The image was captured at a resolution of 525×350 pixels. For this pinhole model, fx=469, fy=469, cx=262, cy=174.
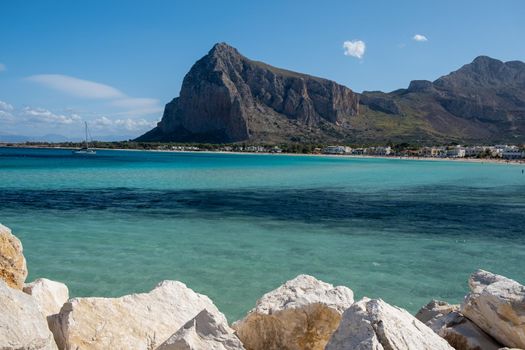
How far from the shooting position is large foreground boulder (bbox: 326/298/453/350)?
4.70 metres

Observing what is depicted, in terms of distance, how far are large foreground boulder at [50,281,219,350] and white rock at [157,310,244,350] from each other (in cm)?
33

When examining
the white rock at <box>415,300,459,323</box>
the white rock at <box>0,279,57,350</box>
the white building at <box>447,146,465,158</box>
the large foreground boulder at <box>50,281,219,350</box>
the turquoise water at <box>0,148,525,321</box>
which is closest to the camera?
the white rock at <box>0,279,57,350</box>

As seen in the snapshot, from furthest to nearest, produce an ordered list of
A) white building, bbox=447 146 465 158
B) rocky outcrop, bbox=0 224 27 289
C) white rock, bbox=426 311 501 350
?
white building, bbox=447 146 465 158, rocky outcrop, bbox=0 224 27 289, white rock, bbox=426 311 501 350

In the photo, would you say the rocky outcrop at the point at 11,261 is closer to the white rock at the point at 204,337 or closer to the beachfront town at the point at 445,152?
the white rock at the point at 204,337

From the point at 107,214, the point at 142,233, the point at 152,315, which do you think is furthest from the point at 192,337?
the point at 107,214

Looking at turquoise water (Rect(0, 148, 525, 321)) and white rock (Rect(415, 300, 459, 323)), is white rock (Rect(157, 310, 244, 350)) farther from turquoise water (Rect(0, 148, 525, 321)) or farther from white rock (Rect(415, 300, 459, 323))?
turquoise water (Rect(0, 148, 525, 321))

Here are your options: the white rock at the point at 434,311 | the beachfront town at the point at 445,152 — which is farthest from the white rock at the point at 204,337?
the beachfront town at the point at 445,152

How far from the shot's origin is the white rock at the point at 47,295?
6840mm

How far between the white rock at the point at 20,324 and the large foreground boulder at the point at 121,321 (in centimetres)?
66

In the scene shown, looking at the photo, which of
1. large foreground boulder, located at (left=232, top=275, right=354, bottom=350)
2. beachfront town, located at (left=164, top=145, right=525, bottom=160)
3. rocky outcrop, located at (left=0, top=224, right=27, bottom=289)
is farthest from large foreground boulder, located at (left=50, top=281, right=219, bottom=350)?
beachfront town, located at (left=164, top=145, right=525, bottom=160)

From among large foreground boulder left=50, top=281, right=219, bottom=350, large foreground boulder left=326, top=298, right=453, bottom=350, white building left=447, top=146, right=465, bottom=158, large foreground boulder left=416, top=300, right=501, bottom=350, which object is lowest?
large foreground boulder left=416, top=300, right=501, bottom=350

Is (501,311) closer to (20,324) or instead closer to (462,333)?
(462,333)

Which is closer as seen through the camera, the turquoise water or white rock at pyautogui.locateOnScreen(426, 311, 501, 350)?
white rock at pyautogui.locateOnScreen(426, 311, 501, 350)

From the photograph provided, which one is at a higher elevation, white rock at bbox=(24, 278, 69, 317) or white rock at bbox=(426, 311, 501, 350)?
white rock at bbox=(24, 278, 69, 317)
